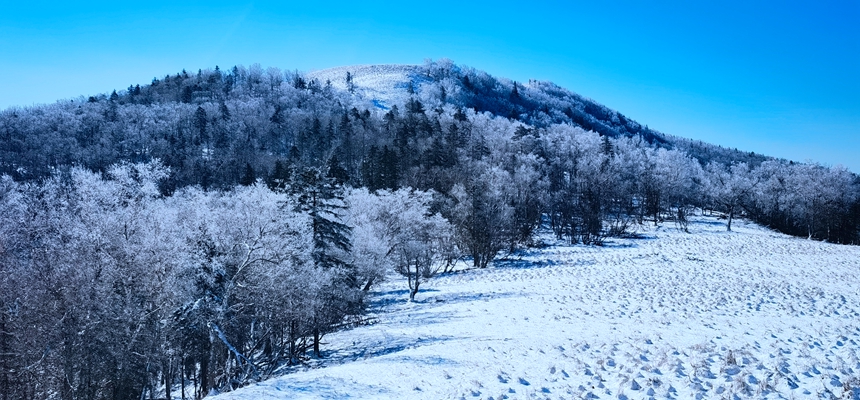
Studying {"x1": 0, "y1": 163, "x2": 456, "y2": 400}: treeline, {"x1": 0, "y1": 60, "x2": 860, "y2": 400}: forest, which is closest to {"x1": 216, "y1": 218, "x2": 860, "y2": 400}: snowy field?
{"x1": 0, "y1": 163, "x2": 456, "y2": 400}: treeline

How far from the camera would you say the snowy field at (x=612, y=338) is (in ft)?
26.3

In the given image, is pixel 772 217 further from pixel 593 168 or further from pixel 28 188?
pixel 28 188

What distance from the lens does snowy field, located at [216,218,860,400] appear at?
802 centimetres

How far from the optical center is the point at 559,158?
91.1 m

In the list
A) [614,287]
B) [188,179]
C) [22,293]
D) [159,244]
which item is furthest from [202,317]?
[188,179]

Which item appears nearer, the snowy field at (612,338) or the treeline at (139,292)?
the snowy field at (612,338)

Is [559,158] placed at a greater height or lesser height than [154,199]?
greater

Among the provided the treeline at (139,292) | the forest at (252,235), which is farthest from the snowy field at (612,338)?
the forest at (252,235)

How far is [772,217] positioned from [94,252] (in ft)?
289

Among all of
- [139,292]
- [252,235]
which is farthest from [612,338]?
[139,292]

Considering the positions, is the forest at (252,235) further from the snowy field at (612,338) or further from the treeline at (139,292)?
the snowy field at (612,338)

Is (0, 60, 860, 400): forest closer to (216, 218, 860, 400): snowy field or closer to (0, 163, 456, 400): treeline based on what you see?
(0, 163, 456, 400): treeline

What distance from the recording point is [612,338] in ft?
39.4

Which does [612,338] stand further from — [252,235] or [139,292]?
[139,292]
